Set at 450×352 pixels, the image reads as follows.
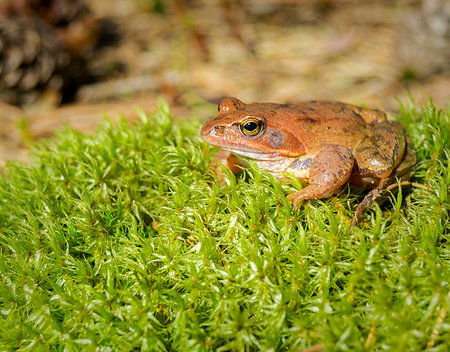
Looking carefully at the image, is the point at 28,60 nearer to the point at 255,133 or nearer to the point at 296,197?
the point at 255,133

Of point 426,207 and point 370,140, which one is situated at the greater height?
point 370,140

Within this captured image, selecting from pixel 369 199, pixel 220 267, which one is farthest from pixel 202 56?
pixel 220 267

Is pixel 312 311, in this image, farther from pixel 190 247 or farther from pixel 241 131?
pixel 241 131

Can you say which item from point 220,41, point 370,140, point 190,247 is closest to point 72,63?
point 220,41

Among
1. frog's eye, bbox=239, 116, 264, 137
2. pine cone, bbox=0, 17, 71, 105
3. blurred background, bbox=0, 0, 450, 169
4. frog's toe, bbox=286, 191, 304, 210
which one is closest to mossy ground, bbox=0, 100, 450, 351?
frog's toe, bbox=286, 191, 304, 210

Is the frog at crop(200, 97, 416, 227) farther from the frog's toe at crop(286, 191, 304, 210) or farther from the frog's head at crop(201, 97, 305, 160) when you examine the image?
the frog's toe at crop(286, 191, 304, 210)

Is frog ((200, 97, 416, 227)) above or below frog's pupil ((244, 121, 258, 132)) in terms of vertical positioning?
below
